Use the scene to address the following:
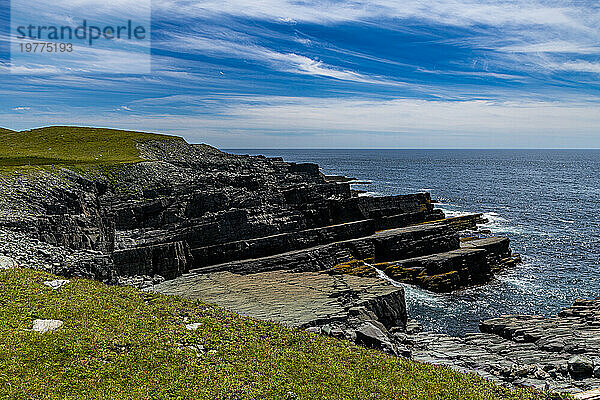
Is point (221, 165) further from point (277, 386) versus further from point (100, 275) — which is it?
point (277, 386)

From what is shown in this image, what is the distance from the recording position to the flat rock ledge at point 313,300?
21977 mm

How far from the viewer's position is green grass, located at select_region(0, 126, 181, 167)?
66.9 meters

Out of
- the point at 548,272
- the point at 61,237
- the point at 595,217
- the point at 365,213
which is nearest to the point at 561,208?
the point at 595,217

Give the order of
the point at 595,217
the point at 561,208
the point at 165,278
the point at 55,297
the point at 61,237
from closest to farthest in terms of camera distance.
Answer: the point at 55,297 < the point at 61,237 < the point at 165,278 < the point at 595,217 < the point at 561,208

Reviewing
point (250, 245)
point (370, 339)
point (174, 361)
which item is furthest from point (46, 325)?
point (250, 245)

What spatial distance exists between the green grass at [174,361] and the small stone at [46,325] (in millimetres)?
243

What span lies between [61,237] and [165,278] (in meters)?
8.34

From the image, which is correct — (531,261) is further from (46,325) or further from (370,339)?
(46,325)

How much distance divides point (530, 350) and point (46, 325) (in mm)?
24175

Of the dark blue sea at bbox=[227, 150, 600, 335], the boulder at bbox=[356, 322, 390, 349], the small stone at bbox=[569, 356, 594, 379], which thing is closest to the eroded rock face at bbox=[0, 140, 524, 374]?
the boulder at bbox=[356, 322, 390, 349]

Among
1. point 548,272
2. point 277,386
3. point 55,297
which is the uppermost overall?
point 55,297

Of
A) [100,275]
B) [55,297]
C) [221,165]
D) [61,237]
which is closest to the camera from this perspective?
[55,297]

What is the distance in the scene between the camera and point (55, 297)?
695 inches

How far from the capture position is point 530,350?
2386 centimetres
